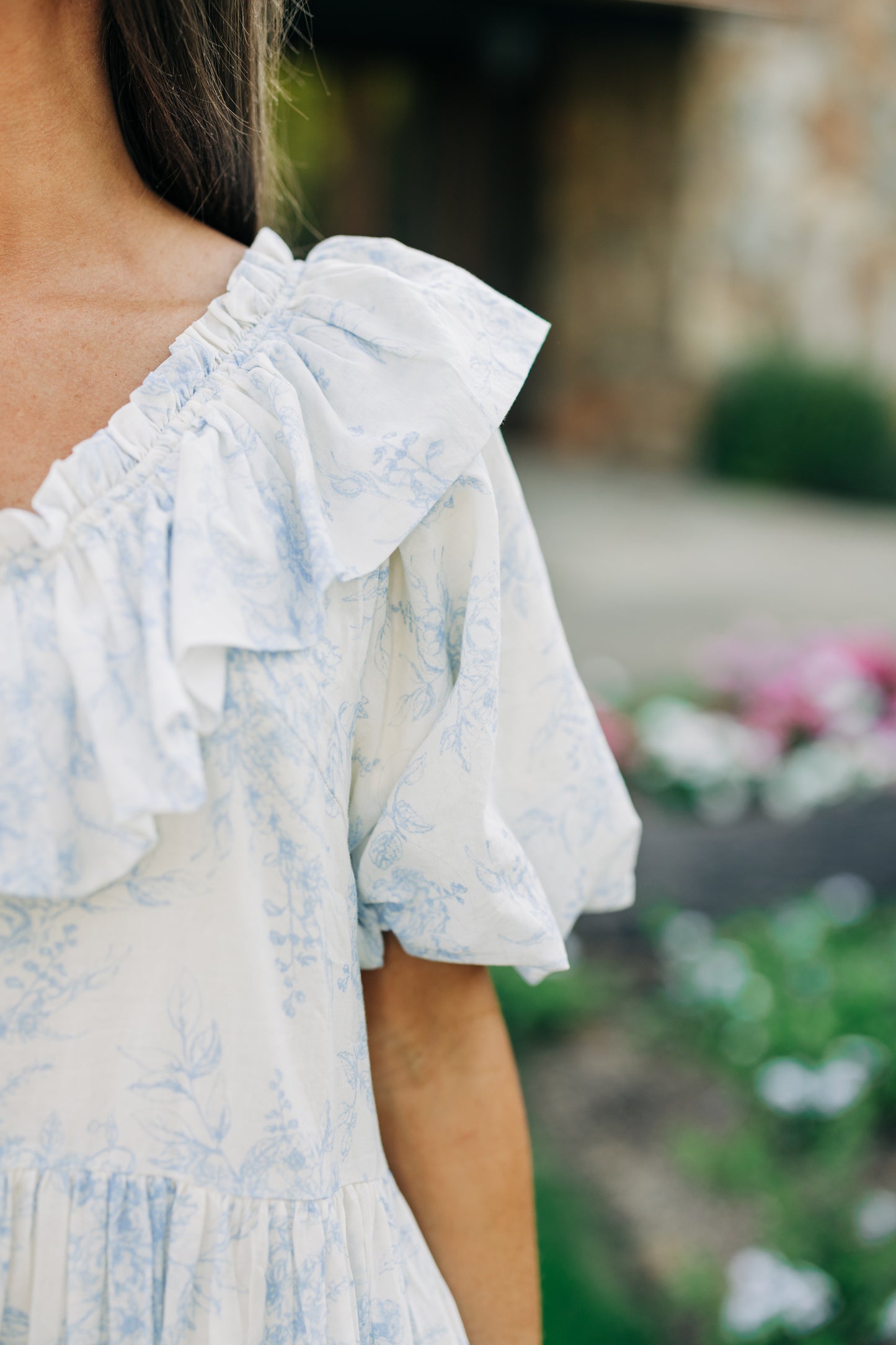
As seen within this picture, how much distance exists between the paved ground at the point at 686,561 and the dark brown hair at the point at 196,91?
3.54 meters

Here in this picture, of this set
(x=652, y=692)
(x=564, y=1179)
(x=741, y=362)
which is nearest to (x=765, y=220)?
(x=741, y=362)

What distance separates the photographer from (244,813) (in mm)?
785

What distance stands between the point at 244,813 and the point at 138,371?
1.01 feet

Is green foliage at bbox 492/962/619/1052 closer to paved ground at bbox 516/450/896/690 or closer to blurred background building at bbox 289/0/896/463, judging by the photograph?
paved ground at bbox 516/450/896/690

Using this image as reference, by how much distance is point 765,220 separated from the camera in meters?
8.93

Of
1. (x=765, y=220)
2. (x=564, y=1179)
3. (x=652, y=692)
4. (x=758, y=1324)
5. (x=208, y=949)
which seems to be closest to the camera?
(x=208, y=949)

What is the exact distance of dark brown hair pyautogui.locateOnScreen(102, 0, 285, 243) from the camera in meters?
0.94

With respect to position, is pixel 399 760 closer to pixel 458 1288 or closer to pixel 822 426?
pixel 458 1288

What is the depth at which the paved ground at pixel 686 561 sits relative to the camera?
5527 mm

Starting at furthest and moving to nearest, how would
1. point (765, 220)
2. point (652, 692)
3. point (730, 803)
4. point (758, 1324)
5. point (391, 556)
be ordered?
point (765, 220), point (652, 692), point (730, 803), point (758, 1324), point (391, 556)

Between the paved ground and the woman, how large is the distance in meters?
3.58

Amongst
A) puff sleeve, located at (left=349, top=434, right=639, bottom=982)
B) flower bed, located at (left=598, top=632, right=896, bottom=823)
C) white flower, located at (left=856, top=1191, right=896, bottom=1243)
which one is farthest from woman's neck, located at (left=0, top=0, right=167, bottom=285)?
flower bed, located at (left=598, top=632, right=896, bottom=823)

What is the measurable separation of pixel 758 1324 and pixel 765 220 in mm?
8213

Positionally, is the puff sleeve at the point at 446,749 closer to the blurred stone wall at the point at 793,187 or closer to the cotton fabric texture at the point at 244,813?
the cotton fabric texture at the point at 244,813
